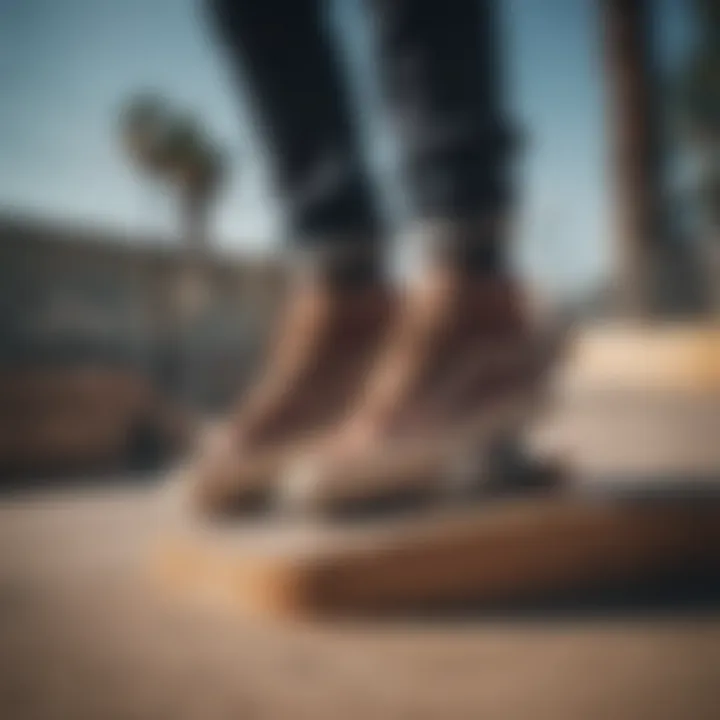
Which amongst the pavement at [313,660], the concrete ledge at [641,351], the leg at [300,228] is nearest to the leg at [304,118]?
the leg at [300,228]

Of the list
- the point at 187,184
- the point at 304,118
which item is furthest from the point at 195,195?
the point at 304,118

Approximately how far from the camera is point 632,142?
0.63 meters

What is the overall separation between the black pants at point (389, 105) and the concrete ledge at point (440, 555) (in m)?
0.24

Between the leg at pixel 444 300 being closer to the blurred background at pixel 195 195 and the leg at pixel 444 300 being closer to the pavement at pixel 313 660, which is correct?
the blurred background at pixel 195 195

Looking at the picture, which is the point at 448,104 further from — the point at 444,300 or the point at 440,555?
the point at 440,555

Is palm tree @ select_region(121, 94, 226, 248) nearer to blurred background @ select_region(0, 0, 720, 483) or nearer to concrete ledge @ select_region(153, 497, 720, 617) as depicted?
blurred background @ select_region(0, 0, 720, 483)

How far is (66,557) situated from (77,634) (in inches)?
5.0

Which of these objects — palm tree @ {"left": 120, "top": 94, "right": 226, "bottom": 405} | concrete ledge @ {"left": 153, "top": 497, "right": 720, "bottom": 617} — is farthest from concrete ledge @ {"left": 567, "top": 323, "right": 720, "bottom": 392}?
palm tree @ {"left": 120, "top": 94, "right": 226, "bottom": 405}

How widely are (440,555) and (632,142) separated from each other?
0.35m

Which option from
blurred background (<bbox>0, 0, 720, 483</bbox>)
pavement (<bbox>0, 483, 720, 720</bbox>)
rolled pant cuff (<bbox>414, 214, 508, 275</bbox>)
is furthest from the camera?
rolled pant cuff (<bbox>414, 214, 508, 275</bbox>)

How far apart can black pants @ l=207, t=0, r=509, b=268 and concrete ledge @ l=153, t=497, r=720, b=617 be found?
24 cm

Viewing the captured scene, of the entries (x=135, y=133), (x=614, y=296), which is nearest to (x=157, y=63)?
(x=135, y=133)

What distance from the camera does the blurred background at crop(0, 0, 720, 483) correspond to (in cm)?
57

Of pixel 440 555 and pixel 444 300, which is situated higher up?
pixel 444 300
